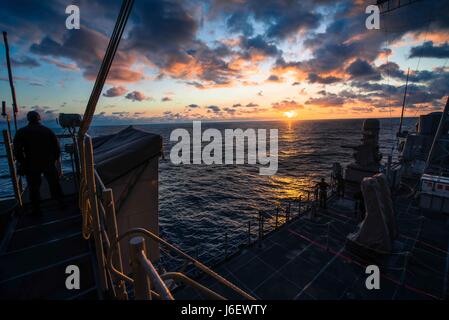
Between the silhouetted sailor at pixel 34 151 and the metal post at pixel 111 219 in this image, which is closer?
the metal post at pixel 111 219

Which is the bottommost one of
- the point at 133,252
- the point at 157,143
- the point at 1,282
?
the point at 1,282

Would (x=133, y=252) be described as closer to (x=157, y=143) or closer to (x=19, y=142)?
(x=157, y=143)

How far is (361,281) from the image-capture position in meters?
7.76

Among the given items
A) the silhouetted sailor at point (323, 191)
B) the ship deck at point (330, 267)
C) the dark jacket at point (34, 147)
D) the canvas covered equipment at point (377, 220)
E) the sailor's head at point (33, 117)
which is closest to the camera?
the dark jacket at point (34, 147)

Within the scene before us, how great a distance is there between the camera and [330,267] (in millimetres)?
8453

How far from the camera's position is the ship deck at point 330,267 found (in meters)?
7.31

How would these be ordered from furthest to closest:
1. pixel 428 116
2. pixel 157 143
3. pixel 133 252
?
pixel 428 116
pixel 157 143
pixel 133 252

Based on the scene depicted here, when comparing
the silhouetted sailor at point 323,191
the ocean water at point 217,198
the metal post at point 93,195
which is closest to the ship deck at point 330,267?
the silhouetted sailor at point 323,191

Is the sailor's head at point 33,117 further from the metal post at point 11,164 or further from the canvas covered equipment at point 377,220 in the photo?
the canvas covered equipment at point 377,220

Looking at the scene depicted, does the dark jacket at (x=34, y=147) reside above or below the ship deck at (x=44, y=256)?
above

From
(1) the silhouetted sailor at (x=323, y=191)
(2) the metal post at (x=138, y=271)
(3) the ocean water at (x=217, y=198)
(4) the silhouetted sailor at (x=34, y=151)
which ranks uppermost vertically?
(4) the silhouetted sailor at (x=34, y=151)

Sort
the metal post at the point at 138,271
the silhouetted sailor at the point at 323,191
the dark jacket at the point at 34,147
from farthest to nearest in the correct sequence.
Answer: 1. the silhouetted sailor at the point at 323,191
2. the dark jacket at the point at 34,147
3. the metal post at the point at 138,271
